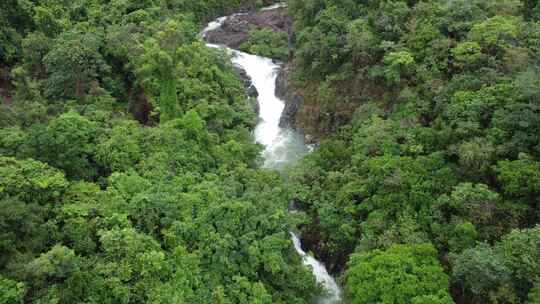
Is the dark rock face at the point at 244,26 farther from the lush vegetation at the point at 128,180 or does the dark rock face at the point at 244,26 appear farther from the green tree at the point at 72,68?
the green tree at the point at 72,68

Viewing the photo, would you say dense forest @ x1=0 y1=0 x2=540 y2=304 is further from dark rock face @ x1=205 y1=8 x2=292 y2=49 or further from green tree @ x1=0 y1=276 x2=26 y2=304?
dark rock face @ x1=205 y1=8 x2=292 y2=49

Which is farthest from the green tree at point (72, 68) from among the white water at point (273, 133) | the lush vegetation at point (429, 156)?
the lush vegetation at point (429, 156)

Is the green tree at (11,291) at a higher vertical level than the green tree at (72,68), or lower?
lower

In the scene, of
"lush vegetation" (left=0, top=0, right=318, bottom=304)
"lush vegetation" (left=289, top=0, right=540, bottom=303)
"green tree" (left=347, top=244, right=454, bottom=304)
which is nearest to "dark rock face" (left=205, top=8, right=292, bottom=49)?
"lush vegetation" (left=289, top=0, right=540, bottom=303)

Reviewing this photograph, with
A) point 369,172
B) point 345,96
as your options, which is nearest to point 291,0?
point 345,96

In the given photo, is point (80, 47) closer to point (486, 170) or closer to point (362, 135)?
point (362, 135)
